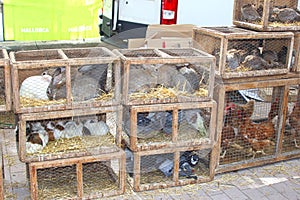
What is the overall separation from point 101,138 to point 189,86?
0.83m

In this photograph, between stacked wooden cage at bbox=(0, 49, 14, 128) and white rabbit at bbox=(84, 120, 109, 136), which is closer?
stacked wooden cage at bbox=(0, 49, 14, 128)

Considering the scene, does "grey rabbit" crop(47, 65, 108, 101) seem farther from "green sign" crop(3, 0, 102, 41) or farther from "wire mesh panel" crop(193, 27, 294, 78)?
"wire mesh panel" crop(193, 27, 294, 78)

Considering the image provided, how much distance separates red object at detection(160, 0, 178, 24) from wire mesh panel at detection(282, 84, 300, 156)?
81.0 inches

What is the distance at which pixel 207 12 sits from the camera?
642 centimetres

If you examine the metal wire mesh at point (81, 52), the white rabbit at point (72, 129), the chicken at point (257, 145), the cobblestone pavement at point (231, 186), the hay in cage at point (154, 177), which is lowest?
the cobblestone pavement at point (231, 186)

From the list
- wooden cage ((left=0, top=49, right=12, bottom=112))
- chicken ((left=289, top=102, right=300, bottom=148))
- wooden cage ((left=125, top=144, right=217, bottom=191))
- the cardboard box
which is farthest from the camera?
the cardboard box

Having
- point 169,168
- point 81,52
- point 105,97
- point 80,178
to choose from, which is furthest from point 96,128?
point 169,168

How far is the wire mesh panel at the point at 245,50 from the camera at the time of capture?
12.1 ft

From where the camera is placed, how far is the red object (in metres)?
5.71

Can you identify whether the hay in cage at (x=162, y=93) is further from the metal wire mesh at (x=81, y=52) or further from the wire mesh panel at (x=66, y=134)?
the metal wire mesh at (x=81, y=52)

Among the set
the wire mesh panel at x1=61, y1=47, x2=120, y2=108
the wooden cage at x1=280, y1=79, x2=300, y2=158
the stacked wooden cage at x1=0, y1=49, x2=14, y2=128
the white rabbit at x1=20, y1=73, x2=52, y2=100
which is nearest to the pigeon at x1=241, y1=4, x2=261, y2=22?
the wooden cage at x1=280, y1=79, x2=300, y2=158

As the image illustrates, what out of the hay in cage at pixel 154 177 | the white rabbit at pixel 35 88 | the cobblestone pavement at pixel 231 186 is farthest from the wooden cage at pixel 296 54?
the white rabbit at pixel 35 88

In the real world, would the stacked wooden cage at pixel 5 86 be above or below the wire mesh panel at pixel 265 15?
below

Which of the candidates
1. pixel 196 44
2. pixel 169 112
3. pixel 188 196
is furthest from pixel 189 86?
pixel 188 196
